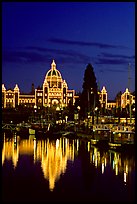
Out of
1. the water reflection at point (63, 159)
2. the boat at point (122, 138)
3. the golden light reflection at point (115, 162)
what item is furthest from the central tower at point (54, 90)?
the golden light reflection at point (115, 162)

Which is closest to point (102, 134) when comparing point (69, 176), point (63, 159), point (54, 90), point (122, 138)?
point (122, 138)

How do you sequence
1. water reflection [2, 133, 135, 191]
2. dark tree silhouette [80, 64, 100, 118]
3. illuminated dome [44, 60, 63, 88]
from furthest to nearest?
1. illuminated dome [44, 60, 63, 88]
2. dark tree silhouette [80, 64, 100, 118]
3. water reflection [2, 133, 135, 191]

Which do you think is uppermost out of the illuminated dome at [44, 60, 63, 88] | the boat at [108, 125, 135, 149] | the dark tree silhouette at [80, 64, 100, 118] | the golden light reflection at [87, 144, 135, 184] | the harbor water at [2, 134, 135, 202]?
the illuminated dome at [44, 60, 63, 88]

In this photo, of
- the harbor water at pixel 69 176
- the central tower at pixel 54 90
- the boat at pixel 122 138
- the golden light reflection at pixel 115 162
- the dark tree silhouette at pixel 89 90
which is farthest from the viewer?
the central tower at pixel 54 90

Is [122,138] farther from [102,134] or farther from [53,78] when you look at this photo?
[53,78]

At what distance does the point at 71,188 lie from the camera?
879 centimetres

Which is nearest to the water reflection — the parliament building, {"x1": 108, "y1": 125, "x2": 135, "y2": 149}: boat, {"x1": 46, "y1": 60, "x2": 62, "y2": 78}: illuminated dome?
{"x1": 108, "y1": 125, "x2": 135, "y2": 149}: boat

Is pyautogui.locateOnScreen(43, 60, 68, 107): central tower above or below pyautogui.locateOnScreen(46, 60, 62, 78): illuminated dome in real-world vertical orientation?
below

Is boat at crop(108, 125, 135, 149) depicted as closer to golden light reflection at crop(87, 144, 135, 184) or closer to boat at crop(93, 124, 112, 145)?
golden light reflection at crop(87, 144, 135, 184)

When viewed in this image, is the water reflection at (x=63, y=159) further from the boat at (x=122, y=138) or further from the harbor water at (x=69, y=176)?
the boat at (x=122, y=138)

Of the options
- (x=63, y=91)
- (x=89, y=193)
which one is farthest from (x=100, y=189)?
(x=63, y=91)

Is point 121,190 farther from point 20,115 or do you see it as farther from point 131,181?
point 20,115

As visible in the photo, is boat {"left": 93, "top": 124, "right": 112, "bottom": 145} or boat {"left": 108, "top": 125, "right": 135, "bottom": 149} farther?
boat {"left": 93, "top": 124, "right": 112, "bottom": 145}

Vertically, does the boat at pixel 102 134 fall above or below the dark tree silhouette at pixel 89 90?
below
